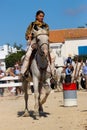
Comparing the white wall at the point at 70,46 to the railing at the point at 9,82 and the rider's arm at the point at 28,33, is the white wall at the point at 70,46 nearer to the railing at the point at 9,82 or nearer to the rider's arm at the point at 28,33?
the railing at the point at 9,82

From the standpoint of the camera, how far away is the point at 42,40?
11.5m

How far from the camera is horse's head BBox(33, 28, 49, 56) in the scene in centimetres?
1138

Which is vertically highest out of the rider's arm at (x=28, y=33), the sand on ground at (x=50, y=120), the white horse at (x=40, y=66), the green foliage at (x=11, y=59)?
the green foliage at (x=11, y=59)

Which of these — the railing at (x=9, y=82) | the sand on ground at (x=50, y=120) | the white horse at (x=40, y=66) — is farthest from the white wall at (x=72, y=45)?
the white horse at (x=40, y=66)

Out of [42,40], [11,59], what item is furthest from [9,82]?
[11,59]

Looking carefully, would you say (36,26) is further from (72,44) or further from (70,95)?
(72,44)

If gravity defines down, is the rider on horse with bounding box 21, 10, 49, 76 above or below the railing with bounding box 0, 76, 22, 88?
above

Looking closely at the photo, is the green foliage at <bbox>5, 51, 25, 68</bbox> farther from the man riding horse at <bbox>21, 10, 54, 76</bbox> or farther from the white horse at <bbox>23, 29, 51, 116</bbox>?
the man riding horse at <bbox>21, 10, 54, 76</bbox>

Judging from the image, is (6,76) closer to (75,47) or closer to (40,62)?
(40,62)

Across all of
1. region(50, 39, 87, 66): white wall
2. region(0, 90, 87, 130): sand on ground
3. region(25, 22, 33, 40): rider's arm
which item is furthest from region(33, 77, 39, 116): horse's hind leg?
region(50, 39, 87, 66): white wall

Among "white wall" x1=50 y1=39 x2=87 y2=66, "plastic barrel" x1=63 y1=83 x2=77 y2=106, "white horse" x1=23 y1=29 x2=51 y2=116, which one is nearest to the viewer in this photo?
"white horse" x1=23 y1=29 x2=51 y2=116

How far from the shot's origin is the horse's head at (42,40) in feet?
37.3

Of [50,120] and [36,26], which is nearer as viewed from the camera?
[50,120]

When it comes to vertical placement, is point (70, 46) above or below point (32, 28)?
above
